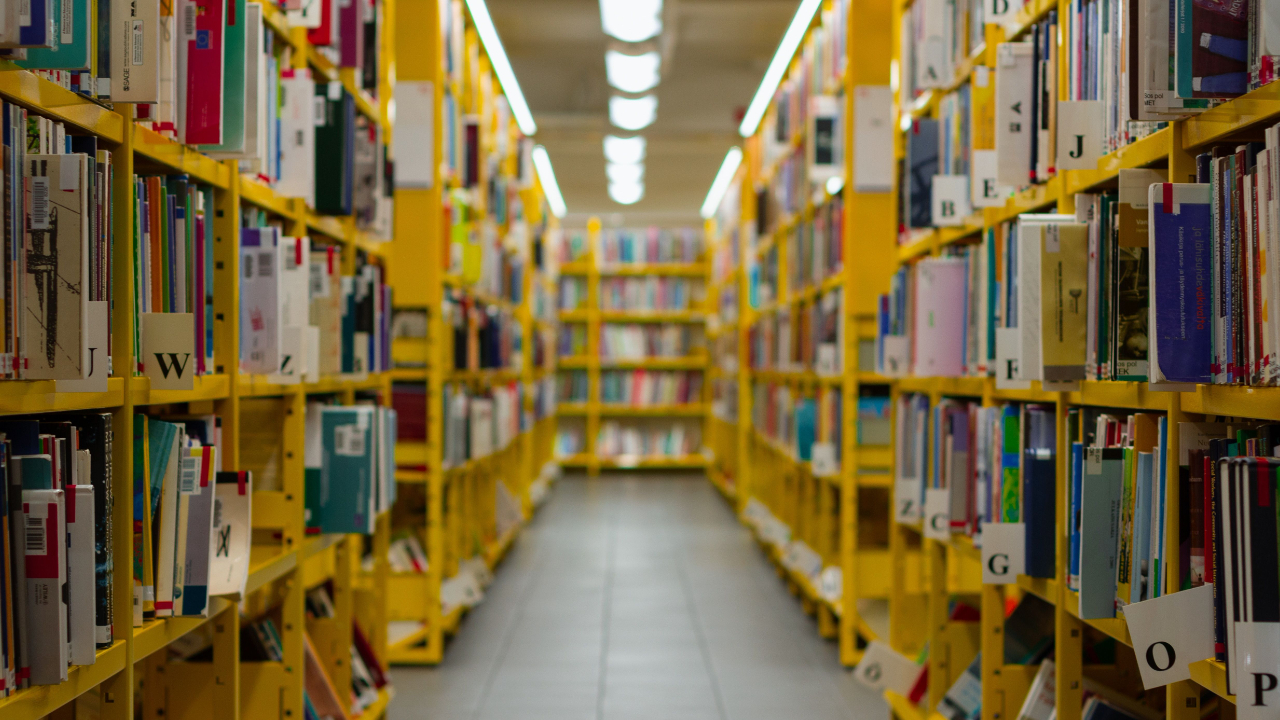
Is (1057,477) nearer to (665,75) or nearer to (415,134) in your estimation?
(415,134)

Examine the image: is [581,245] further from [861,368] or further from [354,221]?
[354,221]

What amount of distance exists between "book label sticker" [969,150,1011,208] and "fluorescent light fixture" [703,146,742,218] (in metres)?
5.31

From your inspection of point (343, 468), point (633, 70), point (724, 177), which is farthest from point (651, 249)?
point (343, 468)

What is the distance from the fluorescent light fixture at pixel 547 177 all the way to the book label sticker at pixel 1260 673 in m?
7.09

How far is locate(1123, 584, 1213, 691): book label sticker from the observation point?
1361mm

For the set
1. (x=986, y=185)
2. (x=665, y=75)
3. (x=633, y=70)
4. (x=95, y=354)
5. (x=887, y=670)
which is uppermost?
(x=665, y=75)

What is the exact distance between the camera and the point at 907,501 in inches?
107

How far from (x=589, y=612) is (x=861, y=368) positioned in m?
1.76

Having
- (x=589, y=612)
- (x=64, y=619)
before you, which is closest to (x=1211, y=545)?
(x=64, y=619)

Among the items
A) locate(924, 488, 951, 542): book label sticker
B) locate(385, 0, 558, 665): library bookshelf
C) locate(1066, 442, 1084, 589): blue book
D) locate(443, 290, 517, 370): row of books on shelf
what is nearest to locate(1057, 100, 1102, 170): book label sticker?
locate(1066, 442, 1084, 589): blue book

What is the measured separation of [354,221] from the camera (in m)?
2.72

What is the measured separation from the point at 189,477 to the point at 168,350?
22 centimetres

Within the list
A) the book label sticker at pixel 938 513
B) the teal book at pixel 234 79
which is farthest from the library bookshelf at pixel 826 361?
the teal book at pixel 234 79

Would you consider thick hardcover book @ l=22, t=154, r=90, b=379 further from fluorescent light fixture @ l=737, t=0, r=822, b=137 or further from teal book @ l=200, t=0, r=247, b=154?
fluorescent light fixture @ l=737, t=0, r=822, b=137
